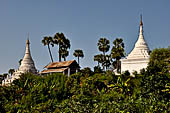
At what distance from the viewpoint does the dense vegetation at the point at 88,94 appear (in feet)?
44.5

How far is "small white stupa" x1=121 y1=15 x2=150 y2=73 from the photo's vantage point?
28.5 meters

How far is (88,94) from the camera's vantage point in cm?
1664

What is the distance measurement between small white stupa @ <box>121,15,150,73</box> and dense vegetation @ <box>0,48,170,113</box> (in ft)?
25.1

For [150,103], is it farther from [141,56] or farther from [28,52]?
[28,52]

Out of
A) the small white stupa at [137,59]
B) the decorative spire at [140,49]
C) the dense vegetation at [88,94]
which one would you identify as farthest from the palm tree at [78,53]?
the dense vegetation at [88,94]

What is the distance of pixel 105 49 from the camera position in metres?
36.4

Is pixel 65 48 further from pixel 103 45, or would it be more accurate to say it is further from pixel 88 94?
pixel 88 94

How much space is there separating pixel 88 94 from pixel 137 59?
13.2m

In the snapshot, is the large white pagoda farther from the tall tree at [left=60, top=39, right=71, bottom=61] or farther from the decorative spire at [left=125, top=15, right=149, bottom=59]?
the decorative spire at [left=125, top=15, right=149, bottom=59]

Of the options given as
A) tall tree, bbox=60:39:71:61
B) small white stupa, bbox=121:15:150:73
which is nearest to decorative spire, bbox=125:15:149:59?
small white stupa, bbox=121:15:150:73

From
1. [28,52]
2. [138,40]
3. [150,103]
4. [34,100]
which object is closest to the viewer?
[150,103]

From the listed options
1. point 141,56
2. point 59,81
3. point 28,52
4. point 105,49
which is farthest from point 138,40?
point 59,81

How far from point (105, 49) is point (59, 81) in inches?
723

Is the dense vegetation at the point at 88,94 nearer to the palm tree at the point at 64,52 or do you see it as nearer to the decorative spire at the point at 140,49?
the decorative spire at the point at 140,49
